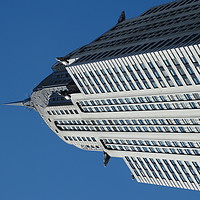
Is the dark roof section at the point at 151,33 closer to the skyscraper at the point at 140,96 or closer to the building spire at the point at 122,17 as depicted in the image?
the skyscraper at the point at 140,96

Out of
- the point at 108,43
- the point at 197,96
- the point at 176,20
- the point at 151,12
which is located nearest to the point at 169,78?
the point at 197,96

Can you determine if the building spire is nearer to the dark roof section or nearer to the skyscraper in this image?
the skyscraper

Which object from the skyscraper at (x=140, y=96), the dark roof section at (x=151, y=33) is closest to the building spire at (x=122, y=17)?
the skyscraper at (x=140, y=96)

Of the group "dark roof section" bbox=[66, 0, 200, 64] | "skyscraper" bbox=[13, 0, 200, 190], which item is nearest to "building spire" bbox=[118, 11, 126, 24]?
"skyscraper" bbox=[13, 0, 200, 190]

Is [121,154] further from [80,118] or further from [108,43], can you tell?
[108,43]

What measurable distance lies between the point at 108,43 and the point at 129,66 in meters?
24.9

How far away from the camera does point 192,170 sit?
531 feet

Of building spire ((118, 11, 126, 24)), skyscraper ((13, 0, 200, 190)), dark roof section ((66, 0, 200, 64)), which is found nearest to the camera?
dark roof section ((66, 0, 200, 64))

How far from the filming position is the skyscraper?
446ft

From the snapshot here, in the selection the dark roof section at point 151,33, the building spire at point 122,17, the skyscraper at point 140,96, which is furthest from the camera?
the building spire at point 122,17

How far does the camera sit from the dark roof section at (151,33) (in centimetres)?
13574

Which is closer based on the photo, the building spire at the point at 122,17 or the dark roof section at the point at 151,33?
the dark roof section at the point at 151,33

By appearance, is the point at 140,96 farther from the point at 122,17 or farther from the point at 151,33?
the point at 122,17

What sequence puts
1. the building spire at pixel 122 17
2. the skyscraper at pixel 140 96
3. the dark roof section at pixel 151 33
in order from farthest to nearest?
the building spire at pixel 122 17, the skyscraper at pixel 140 96, the dark roof section at pixel 151 33
